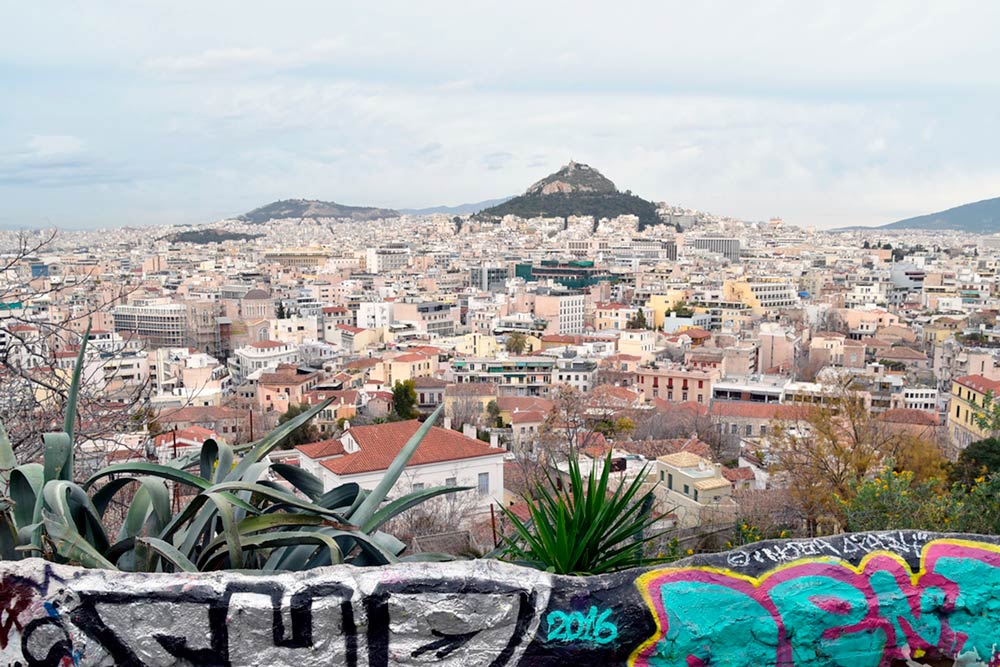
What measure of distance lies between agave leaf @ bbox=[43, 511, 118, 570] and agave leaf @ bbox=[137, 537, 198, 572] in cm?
12

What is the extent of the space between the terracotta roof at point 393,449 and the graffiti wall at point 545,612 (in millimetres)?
12316

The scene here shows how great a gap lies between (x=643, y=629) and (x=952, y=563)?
970 millimetres

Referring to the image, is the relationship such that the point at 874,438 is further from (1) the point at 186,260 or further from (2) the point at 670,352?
(1) the point at 186,260

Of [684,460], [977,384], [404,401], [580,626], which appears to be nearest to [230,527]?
[580,626]

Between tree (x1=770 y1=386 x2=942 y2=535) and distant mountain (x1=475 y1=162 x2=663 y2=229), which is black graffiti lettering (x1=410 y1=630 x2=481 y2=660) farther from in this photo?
distant mountain (x1=475 y1=162 x2=663 y2=229)

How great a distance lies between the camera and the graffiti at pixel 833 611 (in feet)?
8.50

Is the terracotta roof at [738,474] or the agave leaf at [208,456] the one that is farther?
the terracotta roof at [738,474]

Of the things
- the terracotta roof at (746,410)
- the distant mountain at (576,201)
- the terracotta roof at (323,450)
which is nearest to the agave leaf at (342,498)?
the terracotta roof at (323,450)

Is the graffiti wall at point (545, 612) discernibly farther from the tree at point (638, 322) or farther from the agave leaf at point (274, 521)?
the tree at point (638, 322)

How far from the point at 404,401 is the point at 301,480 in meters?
27.3

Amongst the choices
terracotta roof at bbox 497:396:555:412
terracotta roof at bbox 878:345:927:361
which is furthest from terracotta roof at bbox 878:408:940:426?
terracotta roof at bbox 878:345:927:361

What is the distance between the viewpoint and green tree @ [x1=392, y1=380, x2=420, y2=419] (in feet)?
97.5

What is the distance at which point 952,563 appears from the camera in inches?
109

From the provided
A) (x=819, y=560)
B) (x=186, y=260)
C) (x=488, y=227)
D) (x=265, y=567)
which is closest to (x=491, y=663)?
(x=265, y=567)
